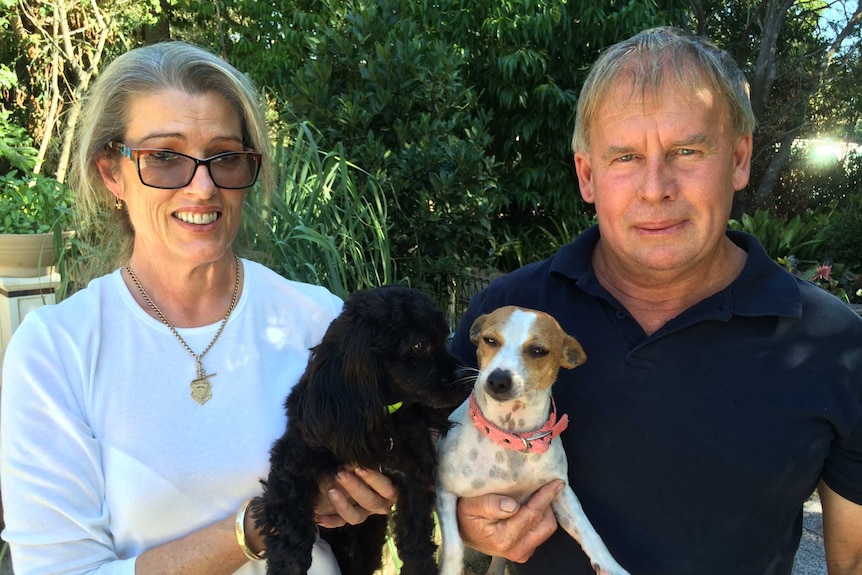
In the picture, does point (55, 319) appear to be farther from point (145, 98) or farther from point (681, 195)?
point (681, 195)

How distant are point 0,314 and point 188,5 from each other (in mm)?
5940

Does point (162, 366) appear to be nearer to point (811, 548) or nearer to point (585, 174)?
point (585, 174)

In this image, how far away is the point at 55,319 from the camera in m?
1.64

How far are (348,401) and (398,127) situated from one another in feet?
10.0

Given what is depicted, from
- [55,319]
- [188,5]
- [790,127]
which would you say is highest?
[188,5]

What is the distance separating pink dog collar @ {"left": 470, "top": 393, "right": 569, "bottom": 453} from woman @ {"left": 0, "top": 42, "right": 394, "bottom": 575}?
0.34m

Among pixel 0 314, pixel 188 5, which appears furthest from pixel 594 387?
pixel 188 5

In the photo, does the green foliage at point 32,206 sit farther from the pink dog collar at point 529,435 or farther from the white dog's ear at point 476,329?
the pink dog collar at point 529,435

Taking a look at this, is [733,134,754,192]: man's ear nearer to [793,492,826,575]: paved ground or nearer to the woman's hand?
the woman's hand

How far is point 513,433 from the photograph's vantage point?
1.83m

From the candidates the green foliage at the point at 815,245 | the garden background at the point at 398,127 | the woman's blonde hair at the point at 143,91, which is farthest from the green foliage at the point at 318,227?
the green foliage at the point at 815,245

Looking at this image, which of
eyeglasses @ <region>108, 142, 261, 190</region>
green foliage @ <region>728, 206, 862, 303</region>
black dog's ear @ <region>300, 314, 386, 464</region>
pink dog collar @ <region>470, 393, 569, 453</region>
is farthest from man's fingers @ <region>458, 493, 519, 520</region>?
green foliage @ <region>728, 206, 862, 303</region>

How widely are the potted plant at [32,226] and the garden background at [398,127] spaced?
0.02 metres

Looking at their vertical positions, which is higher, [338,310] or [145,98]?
[145,98]
